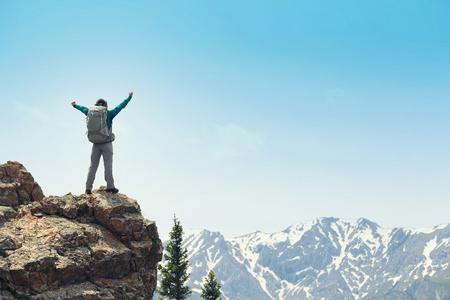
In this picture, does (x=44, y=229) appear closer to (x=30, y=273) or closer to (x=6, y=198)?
(x=30, y=273)

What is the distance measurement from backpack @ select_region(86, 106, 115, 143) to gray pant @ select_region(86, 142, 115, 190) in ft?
1.62

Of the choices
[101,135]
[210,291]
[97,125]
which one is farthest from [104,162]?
[210,291]

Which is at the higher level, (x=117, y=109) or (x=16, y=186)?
(x=117, y=109)

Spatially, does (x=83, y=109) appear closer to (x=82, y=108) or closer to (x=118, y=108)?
(x=82, y=108)

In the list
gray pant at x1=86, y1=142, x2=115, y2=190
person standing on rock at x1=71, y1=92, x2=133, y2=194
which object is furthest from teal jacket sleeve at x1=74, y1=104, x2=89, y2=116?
gray pant at x1=86, y1=142, x2=115, y2=190

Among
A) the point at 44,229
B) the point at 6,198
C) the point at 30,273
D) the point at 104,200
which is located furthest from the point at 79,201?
the point at 30,273

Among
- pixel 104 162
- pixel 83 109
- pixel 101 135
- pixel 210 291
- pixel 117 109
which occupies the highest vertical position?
pixel 83 109

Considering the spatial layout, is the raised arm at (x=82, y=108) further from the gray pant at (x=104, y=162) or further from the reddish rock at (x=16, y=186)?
the reddish rock at (x=16, y=186)

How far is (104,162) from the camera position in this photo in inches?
782

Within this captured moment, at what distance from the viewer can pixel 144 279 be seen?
59.9 ft

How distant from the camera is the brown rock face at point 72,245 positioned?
14547 mm

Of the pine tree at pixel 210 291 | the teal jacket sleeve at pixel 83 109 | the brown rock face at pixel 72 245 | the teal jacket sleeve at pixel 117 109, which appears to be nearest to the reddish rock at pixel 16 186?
the brown rock face at pixel 72 245

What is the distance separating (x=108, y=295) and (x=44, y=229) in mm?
4494

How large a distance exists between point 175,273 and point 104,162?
25.6 metres
